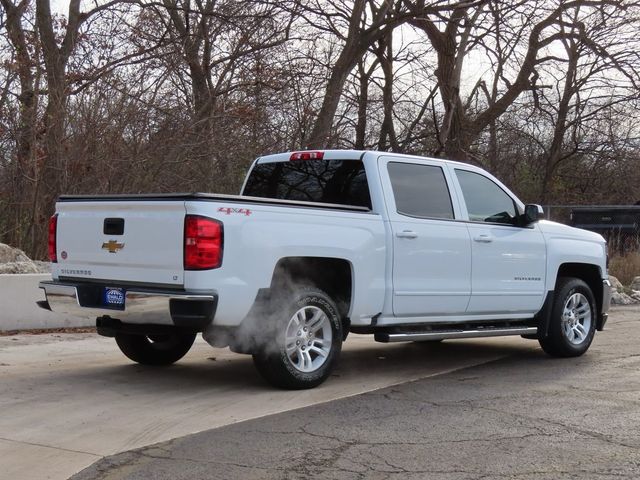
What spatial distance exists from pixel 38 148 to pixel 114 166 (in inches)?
42.5

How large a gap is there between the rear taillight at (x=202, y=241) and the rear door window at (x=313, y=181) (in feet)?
6.19

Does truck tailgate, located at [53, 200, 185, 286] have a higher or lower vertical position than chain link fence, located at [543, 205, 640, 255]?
lower

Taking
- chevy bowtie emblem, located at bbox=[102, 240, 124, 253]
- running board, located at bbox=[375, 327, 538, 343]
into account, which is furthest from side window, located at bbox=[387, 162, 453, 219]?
chevy bowtie emblem, located at bbox=[102, 240, 124, 253]

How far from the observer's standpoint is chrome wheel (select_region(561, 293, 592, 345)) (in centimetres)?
934

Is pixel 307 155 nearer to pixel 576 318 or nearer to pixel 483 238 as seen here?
pixel 483 238

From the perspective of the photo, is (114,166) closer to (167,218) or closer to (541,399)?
(167,218)

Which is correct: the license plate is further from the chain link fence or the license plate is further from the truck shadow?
the chain link fence

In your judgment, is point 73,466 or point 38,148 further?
point 38,148

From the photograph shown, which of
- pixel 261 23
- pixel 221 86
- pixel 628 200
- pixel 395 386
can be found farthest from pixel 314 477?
pixel 628 200

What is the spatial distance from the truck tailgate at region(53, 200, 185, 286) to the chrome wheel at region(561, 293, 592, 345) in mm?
4609

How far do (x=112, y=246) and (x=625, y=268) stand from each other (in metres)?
14.8

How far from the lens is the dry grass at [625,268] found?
19.0 m

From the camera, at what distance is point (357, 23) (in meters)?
19.2

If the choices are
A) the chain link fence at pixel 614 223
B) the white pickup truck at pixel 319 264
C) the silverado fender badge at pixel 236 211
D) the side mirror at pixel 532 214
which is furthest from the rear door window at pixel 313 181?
the chain link fence at pixel 614 223
